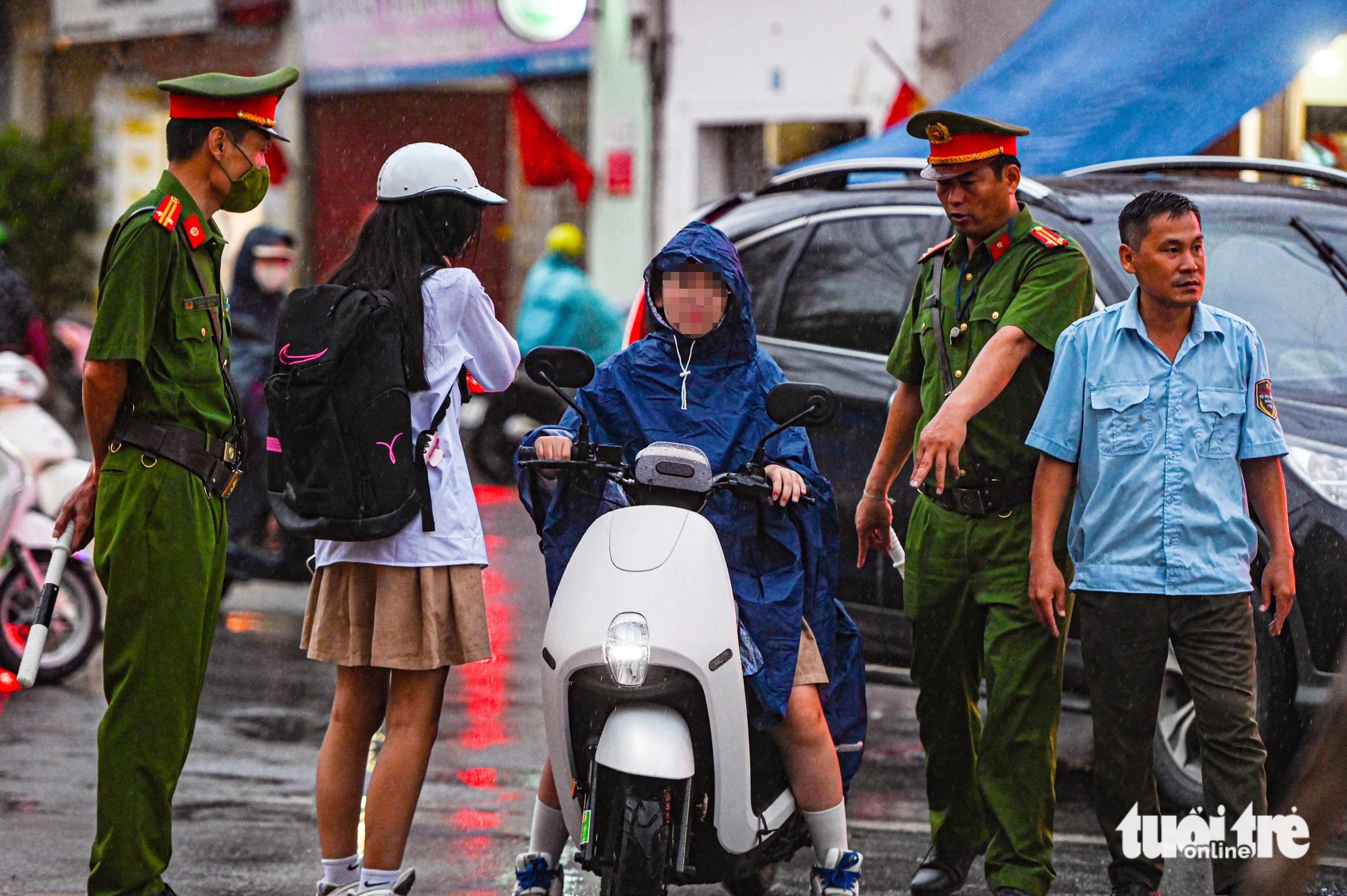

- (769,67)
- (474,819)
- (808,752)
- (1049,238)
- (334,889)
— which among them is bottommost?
(474,819)

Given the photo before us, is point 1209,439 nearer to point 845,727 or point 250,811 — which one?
point 845,727

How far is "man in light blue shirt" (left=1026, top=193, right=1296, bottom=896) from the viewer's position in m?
4.38

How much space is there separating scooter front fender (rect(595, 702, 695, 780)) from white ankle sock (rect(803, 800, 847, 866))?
1.68ft

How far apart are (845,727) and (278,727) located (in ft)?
10.1

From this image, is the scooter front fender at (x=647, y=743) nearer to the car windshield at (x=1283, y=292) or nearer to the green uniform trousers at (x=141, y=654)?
the green uniform trousers at (x=141, y=654)

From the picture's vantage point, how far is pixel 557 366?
4223 mm

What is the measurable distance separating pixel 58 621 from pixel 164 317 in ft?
12.4

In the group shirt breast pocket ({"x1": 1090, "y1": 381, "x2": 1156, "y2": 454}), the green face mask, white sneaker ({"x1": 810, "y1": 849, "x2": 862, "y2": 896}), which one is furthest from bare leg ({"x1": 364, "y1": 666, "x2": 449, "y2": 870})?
shirt breast pocket ({"x1": 1090, "y1": 381, "x2": 1156, "y2": 454})

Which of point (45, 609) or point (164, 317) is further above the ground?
point (164, 317)

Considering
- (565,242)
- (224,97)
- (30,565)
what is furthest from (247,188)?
(565,242)

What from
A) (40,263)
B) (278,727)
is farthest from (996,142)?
(40,263)

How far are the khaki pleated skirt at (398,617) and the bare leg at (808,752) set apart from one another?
78cm

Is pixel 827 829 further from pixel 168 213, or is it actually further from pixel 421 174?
pixel 168 213

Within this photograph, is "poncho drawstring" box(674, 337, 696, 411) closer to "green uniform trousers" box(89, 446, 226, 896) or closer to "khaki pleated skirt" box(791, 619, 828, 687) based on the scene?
"khaki pleated skirt" box(791, 619, 828, 687)
